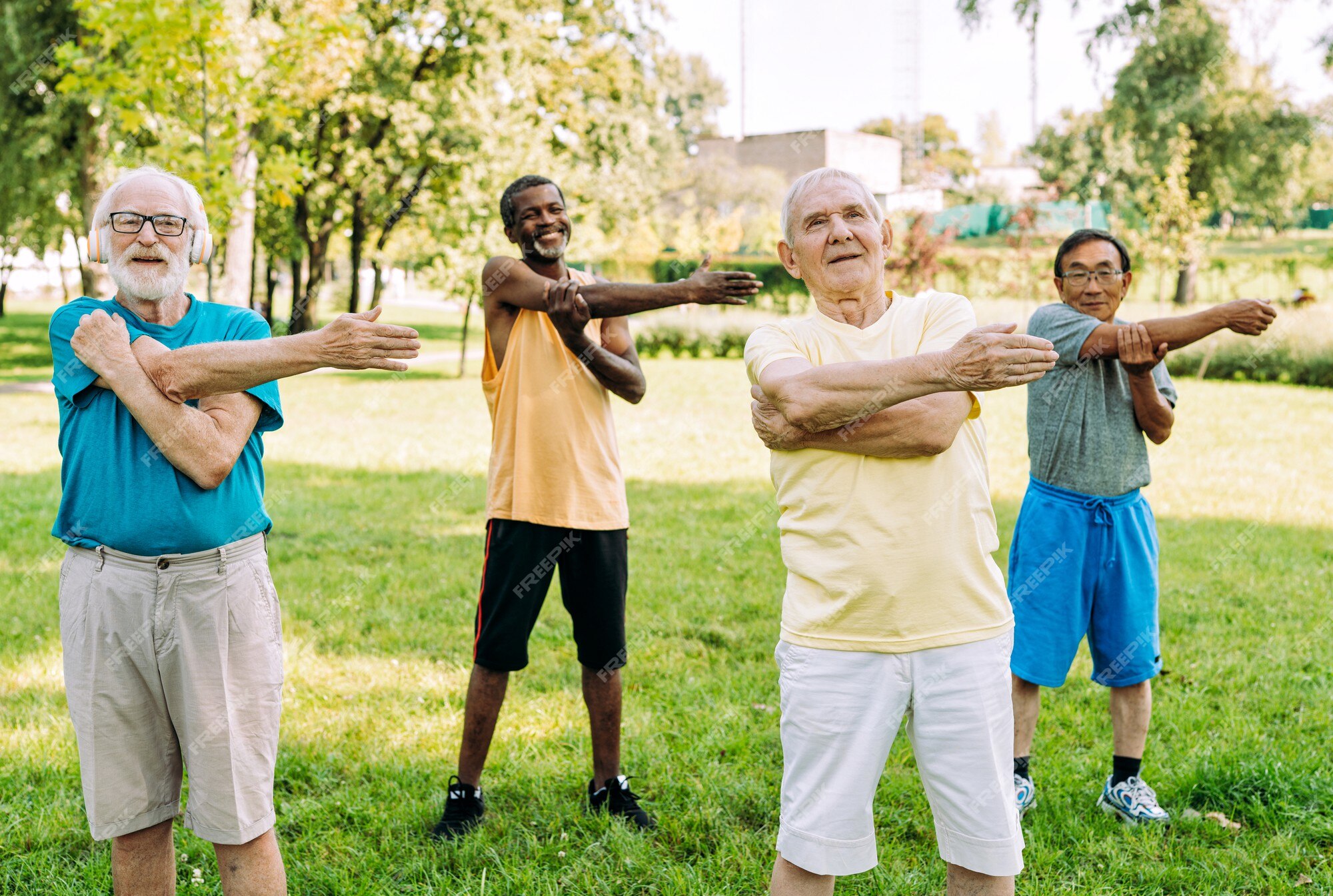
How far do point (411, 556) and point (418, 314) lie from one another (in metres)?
40.8

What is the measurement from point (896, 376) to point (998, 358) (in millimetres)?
218

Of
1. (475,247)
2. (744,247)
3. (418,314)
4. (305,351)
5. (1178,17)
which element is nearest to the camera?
(305,351)

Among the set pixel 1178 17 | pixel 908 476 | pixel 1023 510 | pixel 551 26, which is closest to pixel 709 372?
pixel 551 26

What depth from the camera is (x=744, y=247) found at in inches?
1661

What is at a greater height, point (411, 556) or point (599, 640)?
point (599, 640)

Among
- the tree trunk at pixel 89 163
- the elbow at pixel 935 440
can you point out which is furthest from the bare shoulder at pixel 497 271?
the tree trunk at pixel 89 163

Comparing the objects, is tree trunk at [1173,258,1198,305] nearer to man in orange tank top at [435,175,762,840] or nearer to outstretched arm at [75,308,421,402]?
man in orange tank top at [435,175,762,840]

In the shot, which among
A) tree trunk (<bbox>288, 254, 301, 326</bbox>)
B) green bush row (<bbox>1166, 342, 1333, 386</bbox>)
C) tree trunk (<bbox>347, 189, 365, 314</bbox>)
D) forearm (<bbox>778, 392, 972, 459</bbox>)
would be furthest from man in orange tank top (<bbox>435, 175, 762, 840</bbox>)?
tree trunk (<bbox>288, 254, 301, 326</bbox>)

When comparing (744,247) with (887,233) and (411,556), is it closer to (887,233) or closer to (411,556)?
(411,556)

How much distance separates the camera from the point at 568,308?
3369mm

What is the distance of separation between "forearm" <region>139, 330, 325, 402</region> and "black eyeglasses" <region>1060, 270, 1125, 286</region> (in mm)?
2669

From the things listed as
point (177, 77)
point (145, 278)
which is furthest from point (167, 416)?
point (177, 77)

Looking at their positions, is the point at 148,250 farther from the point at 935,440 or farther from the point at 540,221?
the point at 935,440

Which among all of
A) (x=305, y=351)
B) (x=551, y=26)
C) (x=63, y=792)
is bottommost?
(x=63, y=792)
